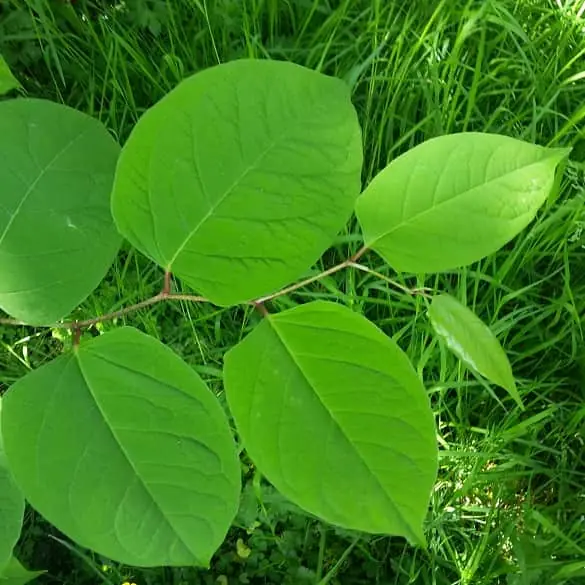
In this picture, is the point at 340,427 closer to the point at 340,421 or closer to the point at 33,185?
the point at 340,421

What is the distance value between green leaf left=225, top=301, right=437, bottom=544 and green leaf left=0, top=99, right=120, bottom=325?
12 cm

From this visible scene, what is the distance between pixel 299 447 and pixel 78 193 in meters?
0.23

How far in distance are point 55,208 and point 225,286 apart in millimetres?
136

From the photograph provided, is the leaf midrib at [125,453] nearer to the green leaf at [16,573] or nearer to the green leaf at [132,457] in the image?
the green leaf at [132,457]

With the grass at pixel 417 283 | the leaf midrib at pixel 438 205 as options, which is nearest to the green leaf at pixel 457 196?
the leaf midrib at pixel 438 205

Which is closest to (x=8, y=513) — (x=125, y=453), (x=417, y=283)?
(x=125, y=453)

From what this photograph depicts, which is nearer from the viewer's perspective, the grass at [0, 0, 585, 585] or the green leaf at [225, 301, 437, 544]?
the green leaf at [225, 301, 437, 544]

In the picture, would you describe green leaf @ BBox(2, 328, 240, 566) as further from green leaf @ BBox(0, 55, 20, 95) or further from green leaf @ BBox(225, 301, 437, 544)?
green leaf @ BBox(0, 55, 20, 95)

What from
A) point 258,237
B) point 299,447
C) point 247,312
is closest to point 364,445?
point 299,447

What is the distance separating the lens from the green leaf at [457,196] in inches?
19.6

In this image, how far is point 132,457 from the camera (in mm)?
486

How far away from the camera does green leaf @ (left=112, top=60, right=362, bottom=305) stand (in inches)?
17.0

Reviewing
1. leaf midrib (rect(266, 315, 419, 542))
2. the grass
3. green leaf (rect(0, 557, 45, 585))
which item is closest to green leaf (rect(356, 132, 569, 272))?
leaf midrib (rect(266, 315, 419, 542))

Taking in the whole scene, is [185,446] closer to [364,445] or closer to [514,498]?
[364,445]
